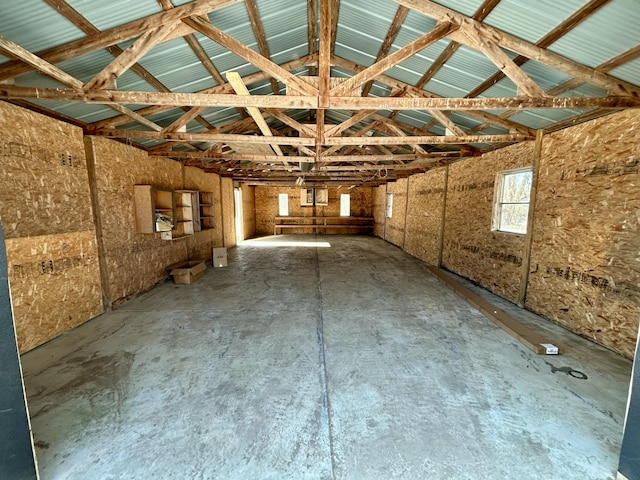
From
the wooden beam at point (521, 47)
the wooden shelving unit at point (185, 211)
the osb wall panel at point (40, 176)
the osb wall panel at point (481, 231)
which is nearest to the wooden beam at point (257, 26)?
the wooden beam at point (521, 47)

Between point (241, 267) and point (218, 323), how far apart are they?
10.4 feet

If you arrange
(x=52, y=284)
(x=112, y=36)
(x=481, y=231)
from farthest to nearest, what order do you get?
1. (x=481, y=231)
2. (x=52, y=284)
3. (x=112, y=36)

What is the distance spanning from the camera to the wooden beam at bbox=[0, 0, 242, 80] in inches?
84.0

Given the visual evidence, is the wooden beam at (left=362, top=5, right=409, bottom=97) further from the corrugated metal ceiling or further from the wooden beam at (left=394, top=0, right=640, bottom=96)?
the wooden beam at (left=394, top=0, right=640, bottom=96)

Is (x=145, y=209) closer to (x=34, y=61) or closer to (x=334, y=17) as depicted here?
(x=34, y=61)

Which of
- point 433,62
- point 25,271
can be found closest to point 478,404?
point 433,62

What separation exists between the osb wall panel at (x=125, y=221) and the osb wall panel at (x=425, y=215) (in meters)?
6.46

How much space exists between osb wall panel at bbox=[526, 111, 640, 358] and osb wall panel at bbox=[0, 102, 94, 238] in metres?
6.38

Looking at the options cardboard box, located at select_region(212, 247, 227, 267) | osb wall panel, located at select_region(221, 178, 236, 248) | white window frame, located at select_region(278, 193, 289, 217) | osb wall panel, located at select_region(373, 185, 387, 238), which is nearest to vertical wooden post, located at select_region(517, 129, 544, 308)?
cardboard box, located at select_region(212, 247, 227, 267)

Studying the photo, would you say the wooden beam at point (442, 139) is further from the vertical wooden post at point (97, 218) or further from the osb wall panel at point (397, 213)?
the osb wall panel at point (397, 213)

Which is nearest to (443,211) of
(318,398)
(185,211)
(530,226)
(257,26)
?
(530,226)

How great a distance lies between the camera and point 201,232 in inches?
280

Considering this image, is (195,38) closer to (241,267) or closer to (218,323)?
(218,323)

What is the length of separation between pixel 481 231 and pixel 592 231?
197cm
